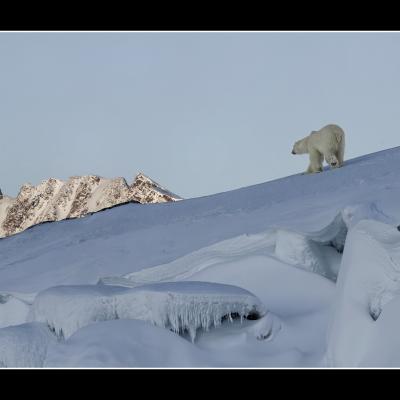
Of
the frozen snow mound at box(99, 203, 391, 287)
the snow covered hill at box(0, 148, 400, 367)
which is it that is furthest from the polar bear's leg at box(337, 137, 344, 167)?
the frozen snow mound at box(99, 203, 391, 287)

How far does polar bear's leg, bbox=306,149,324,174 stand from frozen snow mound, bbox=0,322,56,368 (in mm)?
9083

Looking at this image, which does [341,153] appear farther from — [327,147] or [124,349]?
[124,349]

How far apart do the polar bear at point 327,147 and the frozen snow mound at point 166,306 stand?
8.72 m

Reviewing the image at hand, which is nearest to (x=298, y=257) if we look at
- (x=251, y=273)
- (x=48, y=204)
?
(x=251, y=273)

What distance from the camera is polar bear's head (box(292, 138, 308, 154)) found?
1666cm

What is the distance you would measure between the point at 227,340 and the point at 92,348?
1.10 meters

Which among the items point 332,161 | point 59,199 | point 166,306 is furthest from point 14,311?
point 59,199

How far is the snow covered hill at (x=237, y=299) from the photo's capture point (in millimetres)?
5465

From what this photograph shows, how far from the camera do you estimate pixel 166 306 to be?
598 cm

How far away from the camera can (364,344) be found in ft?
17.0

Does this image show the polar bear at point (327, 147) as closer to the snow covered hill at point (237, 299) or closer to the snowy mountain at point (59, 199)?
the snow covered hill at point (237, 299)

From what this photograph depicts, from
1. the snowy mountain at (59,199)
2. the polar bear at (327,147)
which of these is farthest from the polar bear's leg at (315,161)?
the snowy mountain at (59,199)

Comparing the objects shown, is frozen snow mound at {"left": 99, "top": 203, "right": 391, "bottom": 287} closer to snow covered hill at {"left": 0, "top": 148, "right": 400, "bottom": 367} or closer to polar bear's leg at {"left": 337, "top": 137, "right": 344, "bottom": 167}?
snow covered hill at {"left": 0, "top": 148, "right": 400, "bottom": 367}

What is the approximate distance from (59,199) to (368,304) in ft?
490
